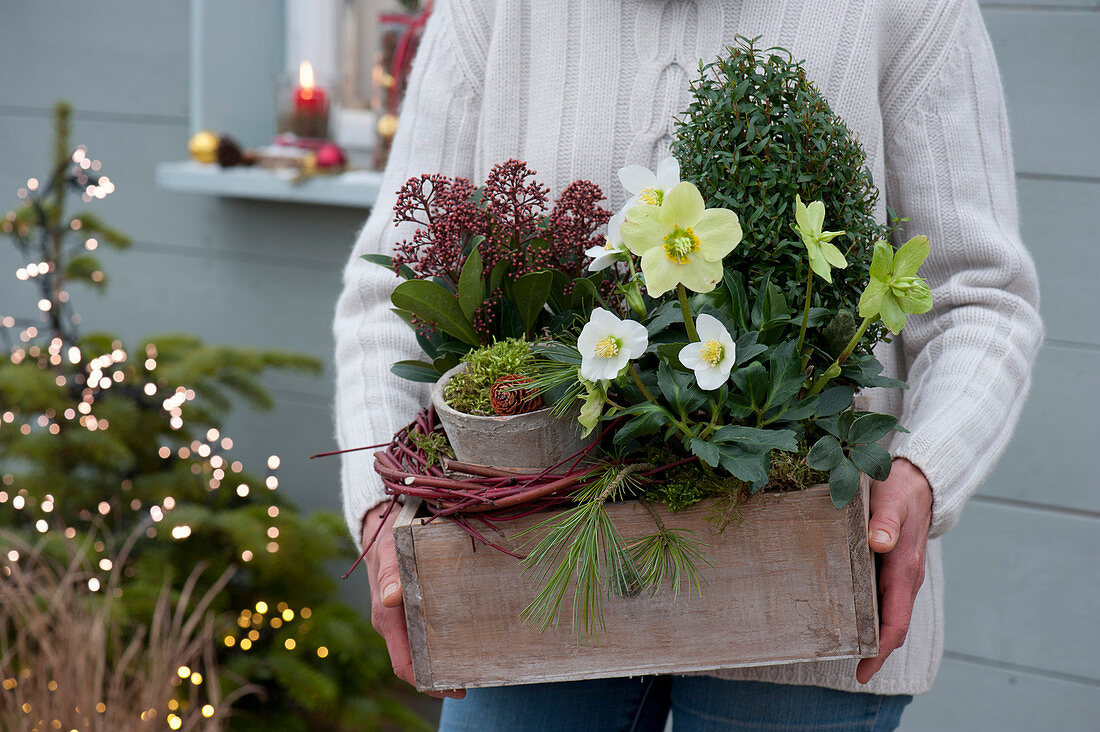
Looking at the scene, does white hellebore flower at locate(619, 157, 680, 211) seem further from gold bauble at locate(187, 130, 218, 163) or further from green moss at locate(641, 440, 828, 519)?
gold bauble at locate(187, 130, 218, 163)

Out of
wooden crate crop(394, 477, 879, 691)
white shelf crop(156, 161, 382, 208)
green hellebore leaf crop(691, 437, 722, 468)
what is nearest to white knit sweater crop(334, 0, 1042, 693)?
wooden crate crop(394, 477, 879, 691)

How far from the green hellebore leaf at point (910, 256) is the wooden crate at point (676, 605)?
0.15 metres

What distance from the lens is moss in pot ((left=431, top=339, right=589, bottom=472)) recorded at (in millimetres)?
551

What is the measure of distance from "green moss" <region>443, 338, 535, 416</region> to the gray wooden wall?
1.21 metres

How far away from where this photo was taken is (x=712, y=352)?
1.65 feet

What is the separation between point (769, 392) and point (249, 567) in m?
1.28

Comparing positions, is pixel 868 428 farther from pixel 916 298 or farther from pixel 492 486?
pixel 492 486

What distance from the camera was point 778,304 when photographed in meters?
0.54

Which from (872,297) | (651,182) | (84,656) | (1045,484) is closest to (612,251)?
(651,182)

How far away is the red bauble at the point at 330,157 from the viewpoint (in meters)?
1.82

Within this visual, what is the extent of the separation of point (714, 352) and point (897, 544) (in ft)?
0.76

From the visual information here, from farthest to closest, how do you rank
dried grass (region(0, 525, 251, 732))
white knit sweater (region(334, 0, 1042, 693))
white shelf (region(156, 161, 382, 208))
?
white shelf (region(156, 161, 382, 208))
dried grass (region(0, 525, 251, 732))
white knit sweater (region(334, 0, 1042, 693))

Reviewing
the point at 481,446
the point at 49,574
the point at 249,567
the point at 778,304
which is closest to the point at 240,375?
the point at 249,567

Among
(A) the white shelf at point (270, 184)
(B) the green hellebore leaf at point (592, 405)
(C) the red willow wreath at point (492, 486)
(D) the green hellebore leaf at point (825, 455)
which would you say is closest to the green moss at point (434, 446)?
(C) the red willow wreath at point (492, 486)
